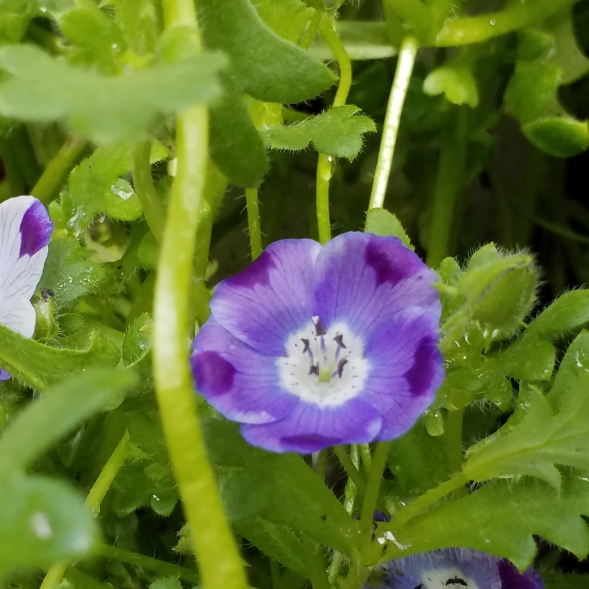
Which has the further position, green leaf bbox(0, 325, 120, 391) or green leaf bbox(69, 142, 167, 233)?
green leaf bbox(69, 142, 167, 233)

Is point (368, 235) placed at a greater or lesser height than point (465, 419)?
greater

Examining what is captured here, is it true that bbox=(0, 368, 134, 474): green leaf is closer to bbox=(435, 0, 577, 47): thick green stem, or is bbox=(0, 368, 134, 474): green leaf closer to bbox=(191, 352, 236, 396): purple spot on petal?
bbox=(191, 352, 236, 396): purple spot on petal

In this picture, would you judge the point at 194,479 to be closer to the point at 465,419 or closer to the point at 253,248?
the point at 253,248

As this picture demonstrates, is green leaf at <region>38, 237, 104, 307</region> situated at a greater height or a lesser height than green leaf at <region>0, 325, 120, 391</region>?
lesser

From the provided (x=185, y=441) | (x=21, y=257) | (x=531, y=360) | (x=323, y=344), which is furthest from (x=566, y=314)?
(x=21, y=257)

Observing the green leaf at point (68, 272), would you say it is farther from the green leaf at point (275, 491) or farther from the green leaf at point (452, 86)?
the green leaf at point (452, 86)

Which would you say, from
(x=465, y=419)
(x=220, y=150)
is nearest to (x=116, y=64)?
(x=220, y=150)

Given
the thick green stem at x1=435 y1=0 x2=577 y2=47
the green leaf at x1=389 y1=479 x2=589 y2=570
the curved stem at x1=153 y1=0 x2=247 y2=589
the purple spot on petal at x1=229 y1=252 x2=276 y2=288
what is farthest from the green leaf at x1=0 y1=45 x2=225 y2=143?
the thick green stem at x1=435 y1=0 x2=577 y2=47

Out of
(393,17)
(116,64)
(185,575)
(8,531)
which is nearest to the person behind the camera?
(8,531)
